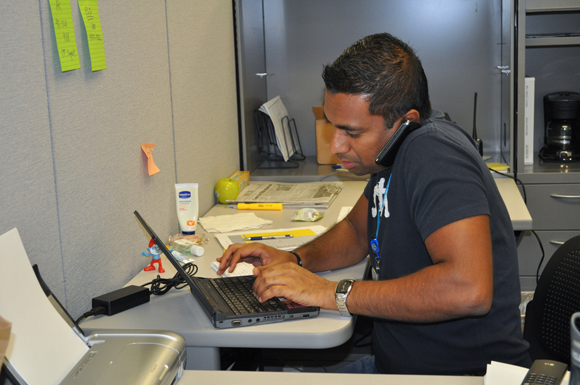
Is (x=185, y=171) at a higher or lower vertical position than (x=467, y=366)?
higher

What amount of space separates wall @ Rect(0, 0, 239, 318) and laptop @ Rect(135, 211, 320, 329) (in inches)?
6.1

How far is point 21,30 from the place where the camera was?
0.92 metres

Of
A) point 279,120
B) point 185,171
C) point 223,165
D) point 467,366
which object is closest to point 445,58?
point 279,120

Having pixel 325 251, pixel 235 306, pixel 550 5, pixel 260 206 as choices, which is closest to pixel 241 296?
pixel 235 306

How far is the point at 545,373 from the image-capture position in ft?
2.47

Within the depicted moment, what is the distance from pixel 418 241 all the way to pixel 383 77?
1.04 feet

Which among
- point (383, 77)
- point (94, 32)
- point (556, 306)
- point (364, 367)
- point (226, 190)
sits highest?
point (94, 32)

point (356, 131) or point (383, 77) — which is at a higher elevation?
point (383, 77)

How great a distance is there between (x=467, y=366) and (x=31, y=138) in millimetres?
865

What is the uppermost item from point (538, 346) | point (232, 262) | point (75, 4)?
point (75, 4)

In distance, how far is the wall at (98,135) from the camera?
93cm

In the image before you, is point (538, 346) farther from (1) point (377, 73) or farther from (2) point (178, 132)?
(2) point (178, 132)

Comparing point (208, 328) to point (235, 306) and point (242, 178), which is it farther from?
point (242, 178)

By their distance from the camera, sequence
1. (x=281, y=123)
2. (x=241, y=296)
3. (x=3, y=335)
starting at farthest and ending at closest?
(x=281, y=123) → (x=241, y=296) → (x=3, y=335)
